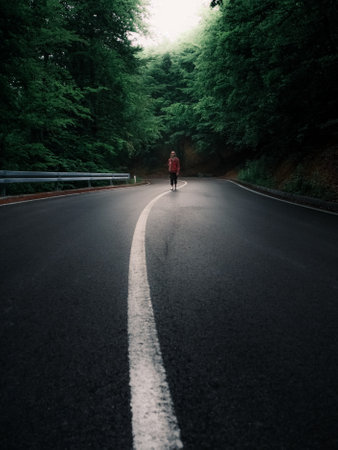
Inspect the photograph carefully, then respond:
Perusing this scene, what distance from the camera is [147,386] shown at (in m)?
1.52

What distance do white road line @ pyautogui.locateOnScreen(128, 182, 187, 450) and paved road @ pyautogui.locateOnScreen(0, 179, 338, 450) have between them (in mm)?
39

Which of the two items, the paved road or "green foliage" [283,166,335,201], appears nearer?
the paved road

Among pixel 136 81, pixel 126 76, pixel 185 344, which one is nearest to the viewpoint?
pixel 185 344

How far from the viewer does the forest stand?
9969mm

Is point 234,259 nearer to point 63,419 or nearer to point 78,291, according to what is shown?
point 78,291

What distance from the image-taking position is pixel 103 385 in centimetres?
153

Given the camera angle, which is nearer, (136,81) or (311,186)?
(311,186)

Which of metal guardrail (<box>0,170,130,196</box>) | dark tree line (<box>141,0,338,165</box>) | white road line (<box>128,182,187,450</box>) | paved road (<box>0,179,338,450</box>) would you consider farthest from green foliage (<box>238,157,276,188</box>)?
white road line (<box>128,182,187,450</box>)

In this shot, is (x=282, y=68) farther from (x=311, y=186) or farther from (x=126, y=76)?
(x=126, y=76)

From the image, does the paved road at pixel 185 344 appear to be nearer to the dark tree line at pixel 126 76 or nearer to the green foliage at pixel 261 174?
the dark tree line at pixel 126 76

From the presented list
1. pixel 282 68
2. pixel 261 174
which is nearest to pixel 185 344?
pixel 282 68

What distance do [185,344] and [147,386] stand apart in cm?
44

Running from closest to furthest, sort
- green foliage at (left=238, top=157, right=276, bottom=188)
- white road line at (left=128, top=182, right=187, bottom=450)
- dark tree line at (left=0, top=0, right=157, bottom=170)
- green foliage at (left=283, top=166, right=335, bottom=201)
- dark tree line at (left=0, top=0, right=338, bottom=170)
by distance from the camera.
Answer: white road line at (left=128, top=182, right=187, bottom=450)
dark tree line at (left=0, top=0, right=338, bottom=170)
green foliage at (left=283, top=166, right=335, bottom=201)
dark tree line at (left=0, top=0, right=157, bottom=170)
green foliage at (left=238, top=157, right=276, bottom=188)

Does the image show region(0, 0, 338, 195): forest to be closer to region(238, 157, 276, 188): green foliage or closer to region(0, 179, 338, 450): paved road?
region(238, 157, 276, 188): green foliage
